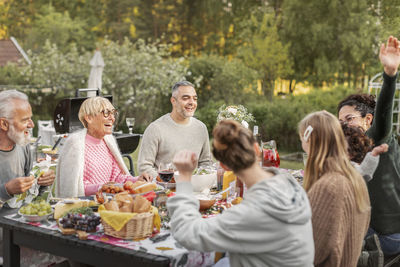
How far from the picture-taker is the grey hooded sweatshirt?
1.60 m

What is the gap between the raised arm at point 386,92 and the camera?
2.46 metres

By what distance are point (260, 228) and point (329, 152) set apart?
2.05 feet

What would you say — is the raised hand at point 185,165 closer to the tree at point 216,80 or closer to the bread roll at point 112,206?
the bread roll at point 112,206

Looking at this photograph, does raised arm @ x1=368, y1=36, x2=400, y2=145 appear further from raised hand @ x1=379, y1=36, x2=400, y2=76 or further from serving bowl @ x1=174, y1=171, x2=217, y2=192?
serving bowl @ x1=174, y1=171, x2=217, y2=192

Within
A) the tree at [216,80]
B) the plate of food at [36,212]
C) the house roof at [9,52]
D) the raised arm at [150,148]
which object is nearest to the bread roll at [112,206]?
the plate of food at [36,212]

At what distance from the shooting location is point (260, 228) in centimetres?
161

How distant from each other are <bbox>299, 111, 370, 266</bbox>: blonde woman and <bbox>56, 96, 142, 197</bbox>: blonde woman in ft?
4.73

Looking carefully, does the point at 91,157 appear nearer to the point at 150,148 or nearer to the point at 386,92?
the point at 150,148

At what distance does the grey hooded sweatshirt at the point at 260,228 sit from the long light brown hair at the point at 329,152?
36cm

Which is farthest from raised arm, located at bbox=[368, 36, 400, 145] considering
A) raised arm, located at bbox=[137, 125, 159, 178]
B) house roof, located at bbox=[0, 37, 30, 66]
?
house roof, located at bbox=[0, 37, 30, 66]

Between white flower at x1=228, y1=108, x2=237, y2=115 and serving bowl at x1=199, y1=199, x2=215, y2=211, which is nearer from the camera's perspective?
serving bowl at x1=199, y1=199, x2=215, y2=211

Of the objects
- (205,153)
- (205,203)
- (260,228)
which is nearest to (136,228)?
(205,203)

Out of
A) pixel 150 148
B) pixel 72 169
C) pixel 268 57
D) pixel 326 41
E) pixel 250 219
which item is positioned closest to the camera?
pixel 250 219

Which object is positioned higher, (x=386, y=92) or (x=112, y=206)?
(x=386, y=92)
